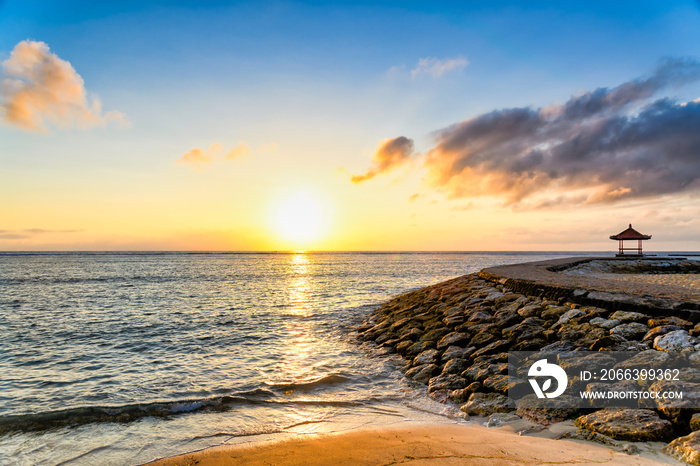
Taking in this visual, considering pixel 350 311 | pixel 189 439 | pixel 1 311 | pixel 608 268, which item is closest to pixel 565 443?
pixel 189 439

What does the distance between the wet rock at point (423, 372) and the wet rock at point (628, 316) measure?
409cm

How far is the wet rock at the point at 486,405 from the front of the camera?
5950mm

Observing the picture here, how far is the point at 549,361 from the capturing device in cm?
680

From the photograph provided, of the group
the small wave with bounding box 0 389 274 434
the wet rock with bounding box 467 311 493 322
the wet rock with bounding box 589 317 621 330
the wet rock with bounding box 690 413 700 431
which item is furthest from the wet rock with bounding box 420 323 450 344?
the wet rock with bounding box 690 413 700 431

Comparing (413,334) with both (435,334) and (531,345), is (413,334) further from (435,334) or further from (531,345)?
(531,345)

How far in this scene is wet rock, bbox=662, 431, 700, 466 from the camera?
151 inches

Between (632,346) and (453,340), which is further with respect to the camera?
(453,340)

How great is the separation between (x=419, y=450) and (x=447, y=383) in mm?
3005

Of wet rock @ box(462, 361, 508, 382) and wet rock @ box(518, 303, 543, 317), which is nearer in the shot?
wet rock @ box(462, 361, 508, 382)

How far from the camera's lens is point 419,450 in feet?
15.0

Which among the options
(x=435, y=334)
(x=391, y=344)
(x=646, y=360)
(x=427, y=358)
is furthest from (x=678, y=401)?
(x=391, y=344)

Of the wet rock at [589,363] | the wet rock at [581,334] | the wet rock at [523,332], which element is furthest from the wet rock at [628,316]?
the wet rock at [589,363]

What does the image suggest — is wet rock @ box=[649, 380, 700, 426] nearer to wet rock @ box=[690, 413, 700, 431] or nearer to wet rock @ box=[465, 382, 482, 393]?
wet rock @ box=[690, 413, 700, 431]

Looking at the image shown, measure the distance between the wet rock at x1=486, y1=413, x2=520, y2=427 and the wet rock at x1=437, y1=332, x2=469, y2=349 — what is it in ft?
11.8
